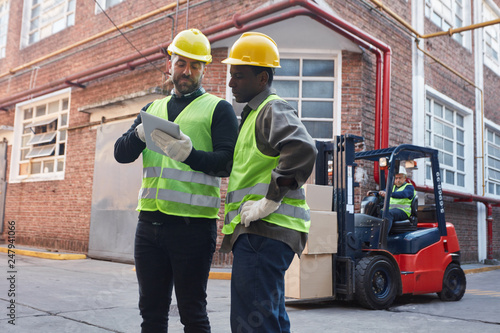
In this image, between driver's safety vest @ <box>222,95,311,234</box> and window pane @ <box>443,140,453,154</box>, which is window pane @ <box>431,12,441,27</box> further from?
driver's safety vest @ <box>222,95,311,234</box>

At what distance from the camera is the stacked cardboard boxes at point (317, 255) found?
223 inches

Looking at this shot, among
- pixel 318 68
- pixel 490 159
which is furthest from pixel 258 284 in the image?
pixel 490 159

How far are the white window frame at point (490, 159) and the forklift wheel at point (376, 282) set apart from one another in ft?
29.7

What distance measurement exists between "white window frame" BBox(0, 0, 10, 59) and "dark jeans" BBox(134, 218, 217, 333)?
15.5 m

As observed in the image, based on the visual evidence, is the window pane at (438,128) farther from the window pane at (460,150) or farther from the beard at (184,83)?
the beard at (184,83)

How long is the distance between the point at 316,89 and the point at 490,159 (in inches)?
305

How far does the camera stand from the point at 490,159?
1477 cm

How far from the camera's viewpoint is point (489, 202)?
524 inches

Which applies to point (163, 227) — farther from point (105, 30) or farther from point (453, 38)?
point (453, 38)

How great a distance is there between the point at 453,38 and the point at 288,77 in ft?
19.2

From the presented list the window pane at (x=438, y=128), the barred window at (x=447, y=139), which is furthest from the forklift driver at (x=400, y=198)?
the window pane at (x=438, y=128)

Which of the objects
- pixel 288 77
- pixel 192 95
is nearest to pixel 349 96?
pixel 288 77

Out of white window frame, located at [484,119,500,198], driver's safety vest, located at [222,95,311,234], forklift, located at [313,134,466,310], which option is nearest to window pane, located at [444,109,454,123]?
white window frame, located at [484,119,500,198]

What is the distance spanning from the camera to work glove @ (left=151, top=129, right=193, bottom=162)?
2.32m
